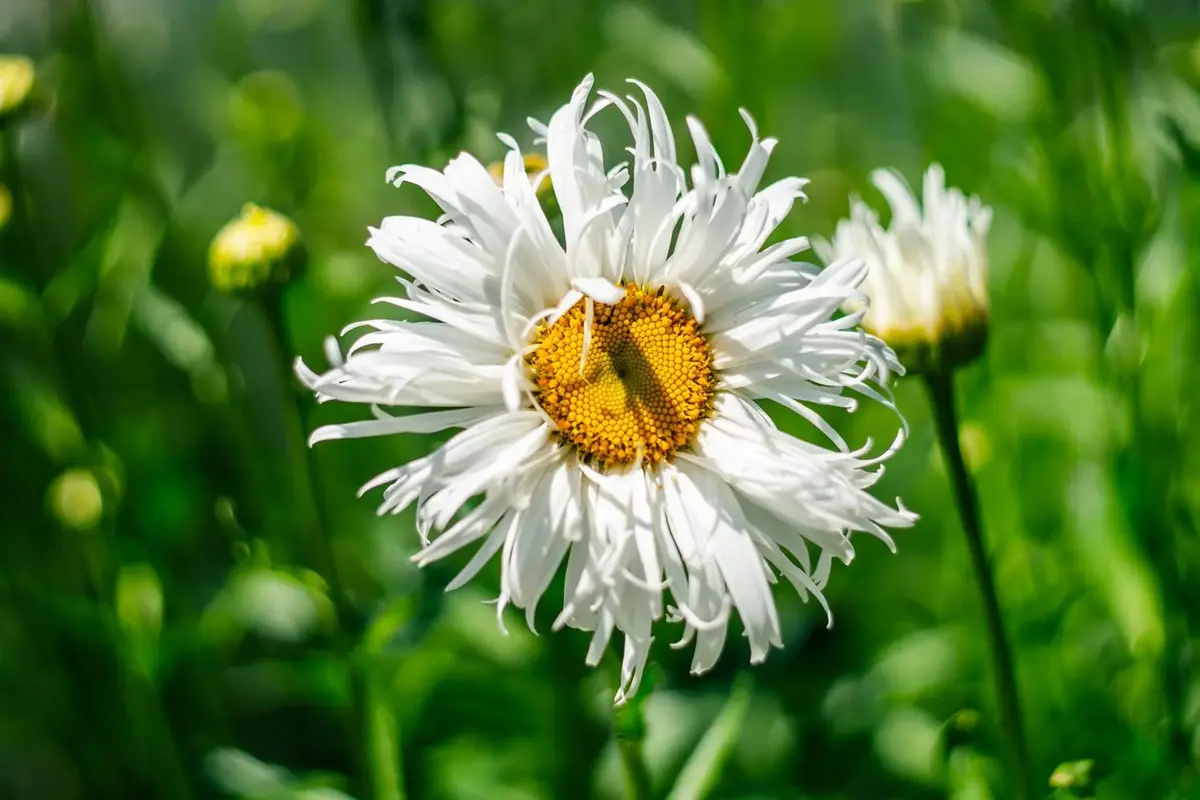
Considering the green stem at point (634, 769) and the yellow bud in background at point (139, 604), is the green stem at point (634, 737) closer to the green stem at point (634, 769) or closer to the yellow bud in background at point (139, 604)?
the green stem at point (634, 769)

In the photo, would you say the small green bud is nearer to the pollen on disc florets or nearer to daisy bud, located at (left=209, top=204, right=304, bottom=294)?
the pollen on disc florets

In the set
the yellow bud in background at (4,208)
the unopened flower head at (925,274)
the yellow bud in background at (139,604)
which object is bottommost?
the yellow bud in background at (139,604)

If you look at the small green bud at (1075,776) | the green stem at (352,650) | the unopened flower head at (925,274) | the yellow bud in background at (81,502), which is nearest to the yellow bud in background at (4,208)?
the yellow bud in background at (81,502)

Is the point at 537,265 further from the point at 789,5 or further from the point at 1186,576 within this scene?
the point at 789,5

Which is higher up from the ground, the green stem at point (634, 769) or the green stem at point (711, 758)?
the green stem at point (634, 769)

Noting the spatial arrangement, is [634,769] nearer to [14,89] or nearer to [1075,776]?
[1075,776]

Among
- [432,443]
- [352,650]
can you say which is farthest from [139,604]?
[432,443]
